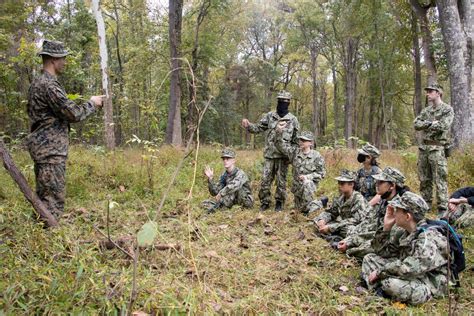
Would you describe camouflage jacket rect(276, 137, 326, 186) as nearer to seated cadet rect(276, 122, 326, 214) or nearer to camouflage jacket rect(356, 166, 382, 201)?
seated cadet rect(276, 122, 326, 214)

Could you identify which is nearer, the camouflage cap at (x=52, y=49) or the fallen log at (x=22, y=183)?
the fallen log at (x=22, y=183)

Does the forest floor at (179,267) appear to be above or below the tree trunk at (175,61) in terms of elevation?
below

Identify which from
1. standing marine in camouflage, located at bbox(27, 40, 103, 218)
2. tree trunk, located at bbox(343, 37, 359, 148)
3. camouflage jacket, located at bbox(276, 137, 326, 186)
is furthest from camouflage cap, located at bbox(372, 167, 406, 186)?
tree trunk, located at bbox(343, 37, 359, 148)

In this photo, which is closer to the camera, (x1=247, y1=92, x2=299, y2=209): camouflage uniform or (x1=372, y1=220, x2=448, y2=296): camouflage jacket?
(x1=372, y1=220, x2=448, y2=296): camouflage jacket

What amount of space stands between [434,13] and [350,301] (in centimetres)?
1688

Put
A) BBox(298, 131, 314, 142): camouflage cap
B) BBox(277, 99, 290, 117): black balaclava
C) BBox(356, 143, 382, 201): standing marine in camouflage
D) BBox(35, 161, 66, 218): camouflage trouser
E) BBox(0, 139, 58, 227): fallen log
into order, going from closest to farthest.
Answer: BBox(0, 139, 58, 227): fallen log → BBox(35, 161, 66, 218): camouflage trouser → BBox(356, 143, 382, 201): standing marine in camouflage → BBox(277, 99, 290, 117): black balaclava → BBox(298, 131, 314, 142): camouflage cap

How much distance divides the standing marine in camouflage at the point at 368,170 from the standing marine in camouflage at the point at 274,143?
1.34 meters

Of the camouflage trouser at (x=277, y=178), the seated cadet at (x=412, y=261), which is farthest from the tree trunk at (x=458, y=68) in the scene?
the seated cadet at (x=412, y=261)

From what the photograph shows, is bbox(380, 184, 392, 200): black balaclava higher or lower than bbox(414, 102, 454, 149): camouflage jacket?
lower

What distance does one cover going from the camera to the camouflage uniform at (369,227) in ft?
14.8

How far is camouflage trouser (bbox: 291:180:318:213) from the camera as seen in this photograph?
6.67 m

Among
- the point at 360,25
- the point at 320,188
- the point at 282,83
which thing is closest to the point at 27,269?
the point at 320,188

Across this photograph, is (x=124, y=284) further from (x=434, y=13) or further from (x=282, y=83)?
(x=282, y=83)

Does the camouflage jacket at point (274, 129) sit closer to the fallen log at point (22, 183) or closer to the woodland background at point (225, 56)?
the woodland background at point (225, 56)
